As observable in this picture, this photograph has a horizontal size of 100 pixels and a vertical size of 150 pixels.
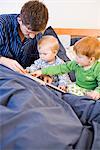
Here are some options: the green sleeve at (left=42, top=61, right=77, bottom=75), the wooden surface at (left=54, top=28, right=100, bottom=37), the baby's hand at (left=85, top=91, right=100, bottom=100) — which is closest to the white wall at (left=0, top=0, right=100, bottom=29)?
the wooden surface at (left=54, top=28, right=100, bottom=37)

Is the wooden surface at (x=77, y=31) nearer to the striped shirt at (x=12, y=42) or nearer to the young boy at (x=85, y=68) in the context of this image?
the striped shirt at (x=12, y=42)

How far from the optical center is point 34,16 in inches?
52.7

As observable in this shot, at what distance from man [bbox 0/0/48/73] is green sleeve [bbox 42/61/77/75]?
17 cm

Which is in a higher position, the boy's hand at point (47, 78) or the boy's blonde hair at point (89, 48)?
the boy's blonde hair at point (89, 48)

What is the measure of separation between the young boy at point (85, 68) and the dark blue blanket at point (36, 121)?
1.48 ft

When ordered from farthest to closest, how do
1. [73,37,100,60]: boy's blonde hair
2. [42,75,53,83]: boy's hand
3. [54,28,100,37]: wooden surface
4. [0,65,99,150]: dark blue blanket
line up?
A: [54,28,100,37]: wooden surface, [42,75,53,83]: boy's hand, [73,37,100,60]: boy's blonde hair, [0,65,99,150]: dark blue blanket

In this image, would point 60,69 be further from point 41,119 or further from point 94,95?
point 41,119

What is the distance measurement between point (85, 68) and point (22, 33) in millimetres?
438

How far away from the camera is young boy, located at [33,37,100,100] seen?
145 cm

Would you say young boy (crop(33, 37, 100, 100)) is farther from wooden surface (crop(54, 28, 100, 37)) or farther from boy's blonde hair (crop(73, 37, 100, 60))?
wooden surface (crop(54, 28, 100, 37))

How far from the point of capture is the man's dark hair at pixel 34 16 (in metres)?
1.34

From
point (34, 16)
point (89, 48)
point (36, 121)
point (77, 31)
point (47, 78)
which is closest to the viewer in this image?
point (36, 121)

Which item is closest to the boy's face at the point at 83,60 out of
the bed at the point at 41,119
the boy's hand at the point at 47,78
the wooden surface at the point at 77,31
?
the boy's hand at the point at 47,78

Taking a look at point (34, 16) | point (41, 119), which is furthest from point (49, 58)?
point (41, 119)
